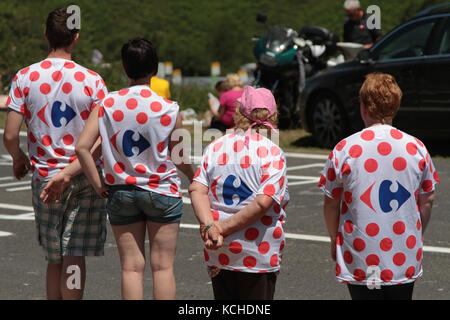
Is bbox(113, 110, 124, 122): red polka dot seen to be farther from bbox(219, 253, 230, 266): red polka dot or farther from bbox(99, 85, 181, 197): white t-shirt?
bbox(219, 253, 230, 266): red polka dot

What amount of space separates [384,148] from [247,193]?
27.5 inches

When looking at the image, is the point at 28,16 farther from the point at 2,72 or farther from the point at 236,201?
the point at 236,201

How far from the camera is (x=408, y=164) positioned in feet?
14.2

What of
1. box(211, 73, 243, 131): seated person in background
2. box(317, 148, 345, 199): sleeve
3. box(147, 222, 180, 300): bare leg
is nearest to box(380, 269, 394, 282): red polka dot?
box(317, 148, 345, 199): sleeve

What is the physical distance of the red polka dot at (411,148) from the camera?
4.35 m

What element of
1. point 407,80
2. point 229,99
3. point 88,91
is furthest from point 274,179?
point 229,99

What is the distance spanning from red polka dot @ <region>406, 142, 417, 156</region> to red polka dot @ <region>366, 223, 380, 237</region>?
→ 0.37 m

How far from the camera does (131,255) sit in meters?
5.01

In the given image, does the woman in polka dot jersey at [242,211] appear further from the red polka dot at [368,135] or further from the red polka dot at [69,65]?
the red polka dot at [69,65]

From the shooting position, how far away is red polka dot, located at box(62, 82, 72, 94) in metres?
5.17

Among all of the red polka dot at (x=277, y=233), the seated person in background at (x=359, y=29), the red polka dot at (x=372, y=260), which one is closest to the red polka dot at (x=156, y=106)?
the red polka dot at (x=277, y=233)

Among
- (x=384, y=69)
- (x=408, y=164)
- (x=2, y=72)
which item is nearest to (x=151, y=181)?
(x=408, y=164)

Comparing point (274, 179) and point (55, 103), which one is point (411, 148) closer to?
point (274, 179)

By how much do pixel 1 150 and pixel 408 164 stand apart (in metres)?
11.2
